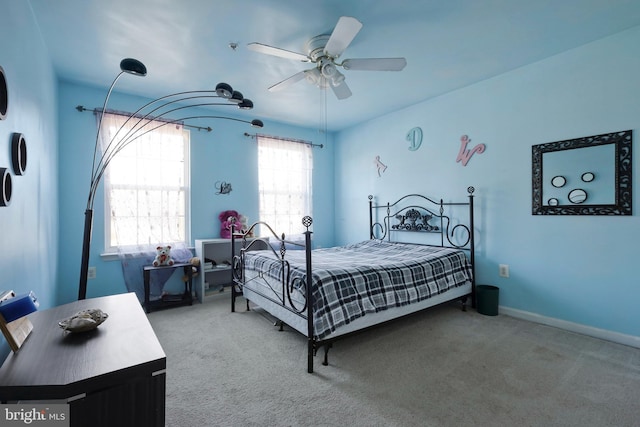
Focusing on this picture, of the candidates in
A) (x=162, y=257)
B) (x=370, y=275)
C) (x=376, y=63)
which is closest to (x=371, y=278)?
(x=370, y=275)

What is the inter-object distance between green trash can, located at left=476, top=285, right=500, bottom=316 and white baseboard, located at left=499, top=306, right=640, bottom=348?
0.16 m

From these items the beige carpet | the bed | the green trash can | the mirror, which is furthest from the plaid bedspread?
the mirror

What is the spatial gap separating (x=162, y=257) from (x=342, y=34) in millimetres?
2972

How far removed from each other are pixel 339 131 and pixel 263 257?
10.1ft

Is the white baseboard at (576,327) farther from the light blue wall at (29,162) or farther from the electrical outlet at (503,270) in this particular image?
the light blue wall at (29,162)

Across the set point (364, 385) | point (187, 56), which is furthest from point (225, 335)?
point (187, 56)

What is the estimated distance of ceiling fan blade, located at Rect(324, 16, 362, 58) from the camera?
1787 millimetres

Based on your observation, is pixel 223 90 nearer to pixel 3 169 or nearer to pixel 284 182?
pixel 3 169

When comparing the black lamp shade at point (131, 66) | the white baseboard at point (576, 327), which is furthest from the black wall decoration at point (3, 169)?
the white baseboard at point (576, 327)

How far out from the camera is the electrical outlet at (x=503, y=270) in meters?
3.07

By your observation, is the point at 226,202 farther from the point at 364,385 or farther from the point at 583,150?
the point at 583,150

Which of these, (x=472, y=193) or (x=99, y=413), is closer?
(x=99, y=413)

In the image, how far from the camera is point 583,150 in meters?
2.55

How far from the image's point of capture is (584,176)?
254cm
